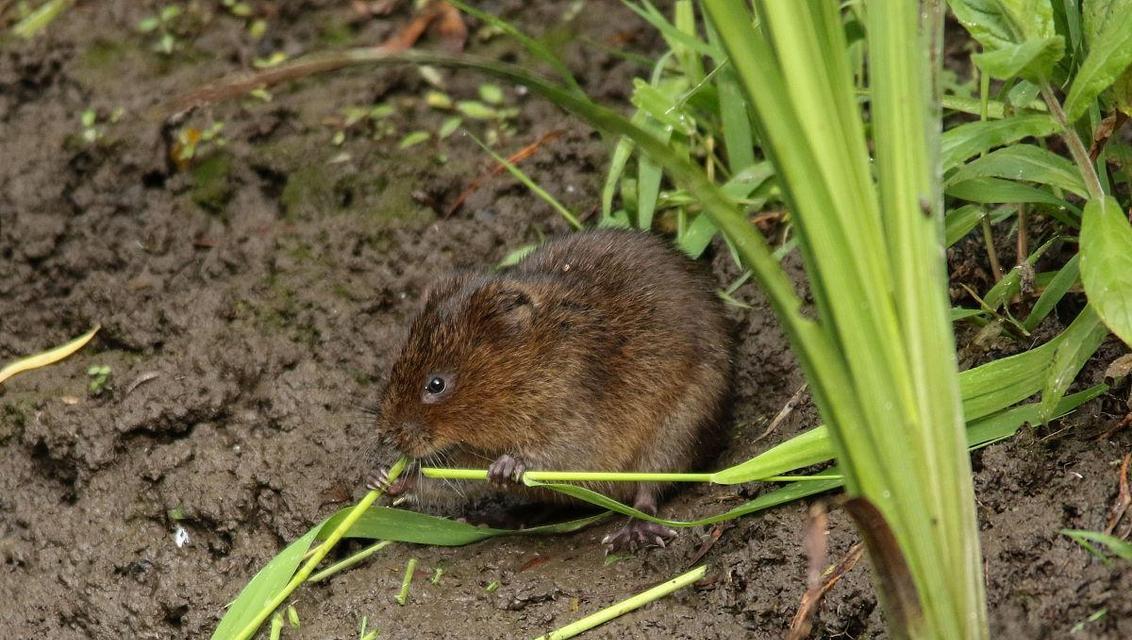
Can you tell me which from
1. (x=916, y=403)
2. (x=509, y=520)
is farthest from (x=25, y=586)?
(x=916, y=403)

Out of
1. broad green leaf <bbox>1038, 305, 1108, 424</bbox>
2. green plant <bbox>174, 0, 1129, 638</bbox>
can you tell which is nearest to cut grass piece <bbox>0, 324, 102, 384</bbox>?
green plant <bbox>174, 0, 1129, 638</bbox>

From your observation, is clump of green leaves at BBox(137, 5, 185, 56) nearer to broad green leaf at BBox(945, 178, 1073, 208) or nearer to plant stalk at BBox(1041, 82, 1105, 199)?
broad green leaf at BBox(945, 178, 1073, 208)

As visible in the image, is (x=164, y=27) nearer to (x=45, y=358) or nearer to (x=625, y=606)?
(x=45, y=358)

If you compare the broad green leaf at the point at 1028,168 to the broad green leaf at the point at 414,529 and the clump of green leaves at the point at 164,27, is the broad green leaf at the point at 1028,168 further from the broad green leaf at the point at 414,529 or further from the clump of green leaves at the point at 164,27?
the clump of green leaves at the point at 164,27

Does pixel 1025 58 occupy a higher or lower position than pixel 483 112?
higher

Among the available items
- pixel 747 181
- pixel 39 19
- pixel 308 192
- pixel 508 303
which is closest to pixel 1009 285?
pixel 747 181

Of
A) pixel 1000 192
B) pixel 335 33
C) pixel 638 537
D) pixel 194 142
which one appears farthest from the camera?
pixel 335 33

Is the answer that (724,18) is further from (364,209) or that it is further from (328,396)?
(364,209)
